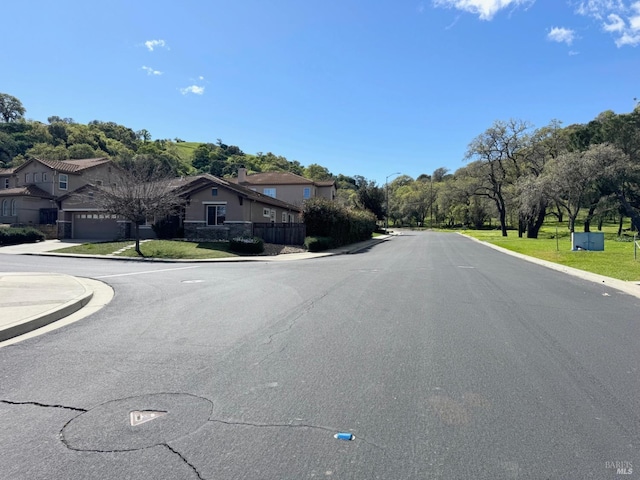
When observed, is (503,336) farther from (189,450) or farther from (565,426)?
(189,450)

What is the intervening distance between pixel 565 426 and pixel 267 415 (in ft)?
8.68

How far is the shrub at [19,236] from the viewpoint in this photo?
32.4m

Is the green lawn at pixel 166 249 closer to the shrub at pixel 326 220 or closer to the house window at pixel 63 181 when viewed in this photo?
the shrub at pixel 326 220

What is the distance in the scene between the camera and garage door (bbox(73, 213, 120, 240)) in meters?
36.7

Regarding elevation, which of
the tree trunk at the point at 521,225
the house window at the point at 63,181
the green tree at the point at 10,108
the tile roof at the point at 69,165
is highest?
the green tree at the point at 10,108

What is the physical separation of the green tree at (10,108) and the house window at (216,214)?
106951mm

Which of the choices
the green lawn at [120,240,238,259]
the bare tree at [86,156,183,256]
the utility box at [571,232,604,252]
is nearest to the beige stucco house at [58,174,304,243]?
the bare tree at [86,156,183,256]

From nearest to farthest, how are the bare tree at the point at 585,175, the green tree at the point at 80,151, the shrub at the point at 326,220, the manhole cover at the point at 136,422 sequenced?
the manhole cover at the point at 136,422 < the shrub at the point at 326,220 < the bare tree at the point at 585,175 < the green tree at the point at 80,151

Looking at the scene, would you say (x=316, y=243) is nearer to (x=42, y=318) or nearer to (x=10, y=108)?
(x=42, y=318)

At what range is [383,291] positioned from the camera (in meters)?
11.4

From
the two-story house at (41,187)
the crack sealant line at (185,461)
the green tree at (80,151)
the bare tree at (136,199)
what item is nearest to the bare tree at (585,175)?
the bare tree at (136,199)

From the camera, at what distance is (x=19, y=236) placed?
33375 mm

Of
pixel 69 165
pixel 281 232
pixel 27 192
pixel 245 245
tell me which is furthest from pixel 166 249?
pixel 69 165

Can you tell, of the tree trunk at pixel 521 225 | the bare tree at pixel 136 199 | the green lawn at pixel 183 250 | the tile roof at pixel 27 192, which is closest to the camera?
the green lawn at pixel 183 250
